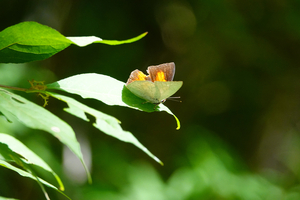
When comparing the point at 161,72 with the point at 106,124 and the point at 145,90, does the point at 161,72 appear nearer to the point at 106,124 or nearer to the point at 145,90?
the point at 145,90

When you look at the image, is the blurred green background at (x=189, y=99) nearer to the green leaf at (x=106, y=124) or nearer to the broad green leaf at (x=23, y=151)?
the broad green leaf at (x=23, y=151)

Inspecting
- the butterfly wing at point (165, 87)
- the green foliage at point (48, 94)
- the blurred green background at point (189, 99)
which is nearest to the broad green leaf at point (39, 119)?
the green foliage at point (48, 94)

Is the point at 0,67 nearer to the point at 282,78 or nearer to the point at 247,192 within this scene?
the point at 247,192

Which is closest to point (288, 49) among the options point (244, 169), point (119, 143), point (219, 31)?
point (219, 31)

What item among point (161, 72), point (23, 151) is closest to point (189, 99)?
point (161, 72)

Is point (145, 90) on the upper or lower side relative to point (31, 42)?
lower

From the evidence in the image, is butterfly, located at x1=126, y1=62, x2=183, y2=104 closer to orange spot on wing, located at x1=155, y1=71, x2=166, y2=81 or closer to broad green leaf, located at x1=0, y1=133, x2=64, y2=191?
orange spot on wing, located at x1=155, y1=71, x2=166, y2=81

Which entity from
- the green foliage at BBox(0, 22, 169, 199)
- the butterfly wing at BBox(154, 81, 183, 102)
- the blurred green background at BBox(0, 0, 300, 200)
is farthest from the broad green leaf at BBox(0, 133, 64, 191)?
the blurred green background at BBox(0, 0, 300, 200)
